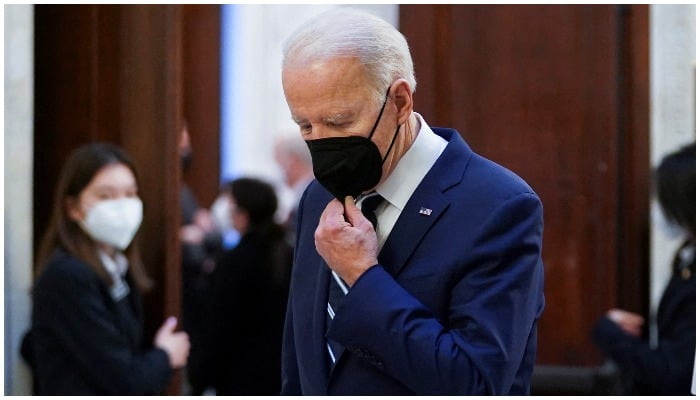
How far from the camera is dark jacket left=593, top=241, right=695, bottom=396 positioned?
9.46 ft

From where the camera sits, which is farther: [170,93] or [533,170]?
[533,170]

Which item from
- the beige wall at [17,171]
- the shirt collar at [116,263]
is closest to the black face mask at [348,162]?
the shirt collar at [116,263]

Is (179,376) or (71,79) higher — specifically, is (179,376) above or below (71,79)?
below

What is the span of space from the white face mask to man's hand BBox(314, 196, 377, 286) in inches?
64.3

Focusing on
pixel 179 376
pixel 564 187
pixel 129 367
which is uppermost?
pixel 564 187

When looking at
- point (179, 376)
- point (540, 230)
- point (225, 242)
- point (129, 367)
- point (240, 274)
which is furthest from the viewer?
point (225, 242)

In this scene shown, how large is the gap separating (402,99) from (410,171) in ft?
0.47

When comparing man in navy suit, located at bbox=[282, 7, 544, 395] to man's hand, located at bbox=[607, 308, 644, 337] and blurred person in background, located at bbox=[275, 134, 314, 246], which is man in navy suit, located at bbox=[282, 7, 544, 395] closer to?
man's hand, located at bbox=[607, 308, 644, 337]

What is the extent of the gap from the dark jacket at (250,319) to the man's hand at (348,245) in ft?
6.50

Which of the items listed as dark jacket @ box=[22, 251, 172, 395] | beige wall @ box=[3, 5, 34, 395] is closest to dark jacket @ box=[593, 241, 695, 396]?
dark jacket @ box=[22, 251, 172, 395]

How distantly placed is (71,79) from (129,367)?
4.27 feet

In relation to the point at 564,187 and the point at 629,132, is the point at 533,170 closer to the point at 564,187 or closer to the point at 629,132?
the point at 564,187

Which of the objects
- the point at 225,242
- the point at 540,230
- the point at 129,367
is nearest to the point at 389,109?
the point at 540,230

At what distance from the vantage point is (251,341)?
11.9ft
